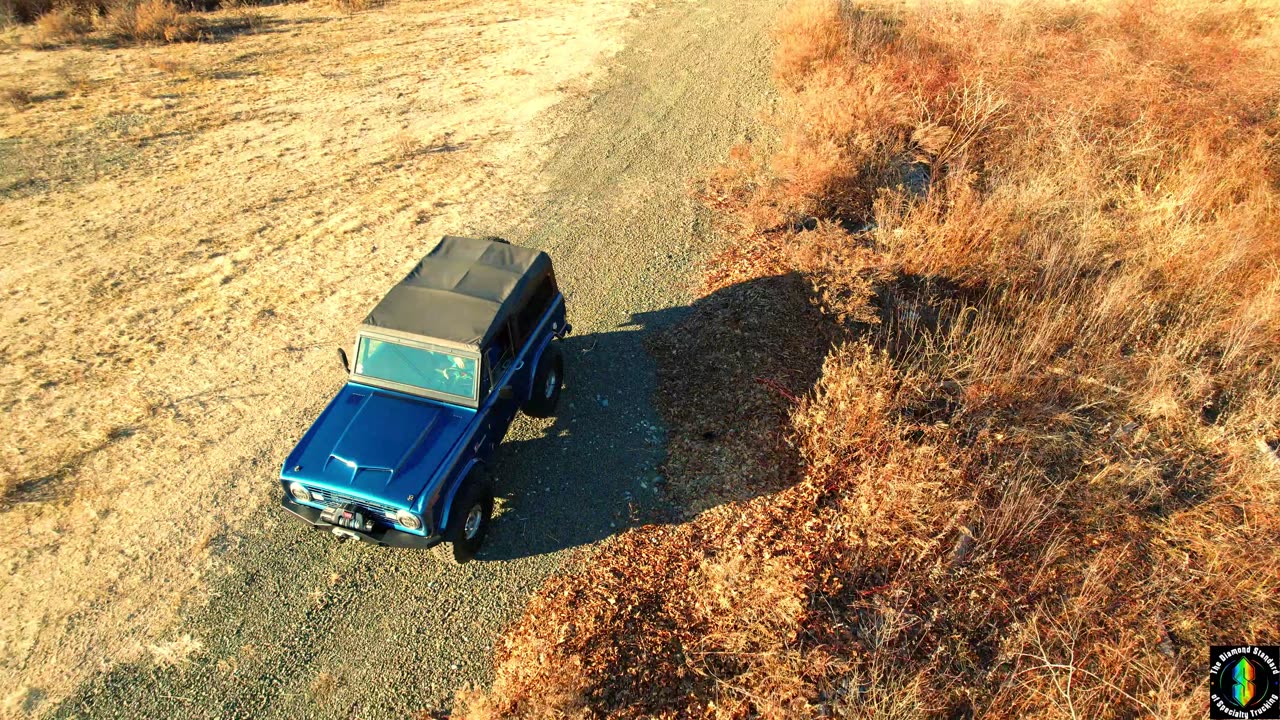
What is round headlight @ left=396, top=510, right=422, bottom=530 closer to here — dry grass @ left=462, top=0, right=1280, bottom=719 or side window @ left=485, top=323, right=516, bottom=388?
dry grass @ left=462, top=0, right=1280, bottom=719

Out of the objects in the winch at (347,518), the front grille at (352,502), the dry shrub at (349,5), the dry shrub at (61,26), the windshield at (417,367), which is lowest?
the winch at (347,518)

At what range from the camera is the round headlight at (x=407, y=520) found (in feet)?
19.9

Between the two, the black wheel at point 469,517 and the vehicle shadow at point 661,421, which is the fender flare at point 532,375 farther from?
the black wheel at point 469,517

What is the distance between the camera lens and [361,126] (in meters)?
15.1

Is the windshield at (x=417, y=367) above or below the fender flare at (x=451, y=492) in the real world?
above

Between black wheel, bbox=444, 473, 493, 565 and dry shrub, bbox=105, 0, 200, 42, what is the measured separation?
19.5m

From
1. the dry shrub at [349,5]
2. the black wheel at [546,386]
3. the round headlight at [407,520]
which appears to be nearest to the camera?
the round headlight at [407,520]

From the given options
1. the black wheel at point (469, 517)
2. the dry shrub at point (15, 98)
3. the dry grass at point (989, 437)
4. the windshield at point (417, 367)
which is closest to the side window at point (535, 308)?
the windshield at point (417, 367)

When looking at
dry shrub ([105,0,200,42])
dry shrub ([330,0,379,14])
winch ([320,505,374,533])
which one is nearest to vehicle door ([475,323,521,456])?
winch ([320,505,374,533])

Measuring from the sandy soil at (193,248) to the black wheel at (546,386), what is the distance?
3.09 meters

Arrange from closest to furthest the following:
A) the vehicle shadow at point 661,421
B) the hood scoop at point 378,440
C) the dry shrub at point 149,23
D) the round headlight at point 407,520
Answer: the round headlight at point 407,520 → the hood scoop at point 378,440 → the vehicle shadow at point 661,421 → the dry shrub at point 149,23

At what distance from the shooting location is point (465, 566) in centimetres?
693

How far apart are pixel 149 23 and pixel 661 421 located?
1991 cm

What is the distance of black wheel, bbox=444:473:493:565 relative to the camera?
6414 millimetres
